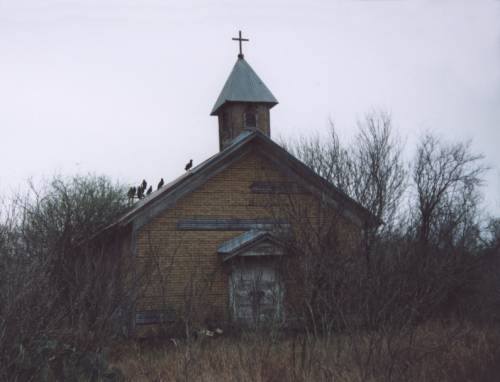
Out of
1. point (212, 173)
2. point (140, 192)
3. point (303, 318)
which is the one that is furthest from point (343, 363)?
point (140, 192)

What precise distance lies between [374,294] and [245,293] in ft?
33.4

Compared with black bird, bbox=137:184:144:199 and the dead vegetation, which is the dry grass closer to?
the dead vegetation

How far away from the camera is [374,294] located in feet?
28.7

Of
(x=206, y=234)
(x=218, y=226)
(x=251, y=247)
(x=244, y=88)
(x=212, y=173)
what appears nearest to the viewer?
(x=251, y=247)

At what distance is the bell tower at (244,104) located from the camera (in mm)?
24016

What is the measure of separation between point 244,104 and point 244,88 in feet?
2.08

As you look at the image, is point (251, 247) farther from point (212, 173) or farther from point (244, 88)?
point (244, 88)

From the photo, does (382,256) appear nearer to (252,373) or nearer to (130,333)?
(252,373)

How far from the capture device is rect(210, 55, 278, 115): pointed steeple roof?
24.0 meters

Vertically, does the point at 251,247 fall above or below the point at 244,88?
below

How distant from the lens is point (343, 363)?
9070 millimetres

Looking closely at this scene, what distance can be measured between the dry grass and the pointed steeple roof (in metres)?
14.4

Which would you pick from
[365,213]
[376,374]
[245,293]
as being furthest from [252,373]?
[245,293]

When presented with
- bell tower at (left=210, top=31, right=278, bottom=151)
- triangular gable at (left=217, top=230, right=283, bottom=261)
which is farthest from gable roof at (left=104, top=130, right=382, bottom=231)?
bell tower at (left=210, top=31, right=278, bottom=151)
